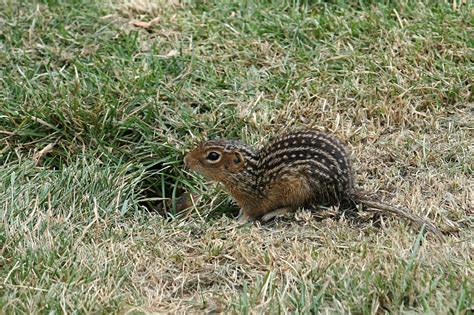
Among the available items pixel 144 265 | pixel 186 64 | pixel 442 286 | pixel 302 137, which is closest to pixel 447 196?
pixel 302 137

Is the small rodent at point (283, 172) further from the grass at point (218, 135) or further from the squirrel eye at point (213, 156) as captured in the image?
the grass at point (218, 135)

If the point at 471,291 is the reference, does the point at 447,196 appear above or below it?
below

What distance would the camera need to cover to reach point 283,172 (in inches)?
278

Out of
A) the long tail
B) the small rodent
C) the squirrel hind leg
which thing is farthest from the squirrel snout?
the long tail

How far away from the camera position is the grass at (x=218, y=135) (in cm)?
567

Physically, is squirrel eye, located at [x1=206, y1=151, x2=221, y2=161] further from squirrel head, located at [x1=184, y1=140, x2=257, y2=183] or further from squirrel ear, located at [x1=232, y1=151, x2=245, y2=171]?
squirrel ear, located at [x1=232, y1=151, x2=245, y2=171]

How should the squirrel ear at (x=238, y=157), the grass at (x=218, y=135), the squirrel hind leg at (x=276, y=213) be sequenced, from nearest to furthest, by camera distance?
1. the grass at (x=218, y=135)
2. the squirrel hind leg at (x=276, y=213)
3. the squirrel ear at (x=238, y=157)

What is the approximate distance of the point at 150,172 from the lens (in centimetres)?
769

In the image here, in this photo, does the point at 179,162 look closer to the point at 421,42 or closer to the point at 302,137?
the point at 302,137

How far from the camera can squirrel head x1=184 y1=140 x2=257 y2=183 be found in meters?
7.29

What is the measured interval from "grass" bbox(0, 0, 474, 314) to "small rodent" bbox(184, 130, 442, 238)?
23 cm

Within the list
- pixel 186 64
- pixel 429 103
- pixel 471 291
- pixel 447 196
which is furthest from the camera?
pixel 186 64

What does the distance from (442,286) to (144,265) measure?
68.1 inches

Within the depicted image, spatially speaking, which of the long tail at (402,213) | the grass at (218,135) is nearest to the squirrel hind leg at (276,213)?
the grass at (218,135)
